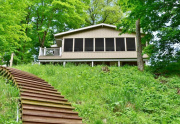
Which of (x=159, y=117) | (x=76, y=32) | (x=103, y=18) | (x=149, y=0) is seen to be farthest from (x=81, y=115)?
(x=103, y=18)

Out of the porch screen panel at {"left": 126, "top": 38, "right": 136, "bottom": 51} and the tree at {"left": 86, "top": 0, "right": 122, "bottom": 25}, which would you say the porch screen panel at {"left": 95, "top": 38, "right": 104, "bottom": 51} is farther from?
the tree at {"left": 86, "top": 0, "right": 122, "bottom": 25}

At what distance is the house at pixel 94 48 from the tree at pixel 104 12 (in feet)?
34.1

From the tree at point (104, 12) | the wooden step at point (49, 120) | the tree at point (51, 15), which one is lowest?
the wooden step at point (49, 120)

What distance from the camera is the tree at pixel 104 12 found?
2616 centimetres

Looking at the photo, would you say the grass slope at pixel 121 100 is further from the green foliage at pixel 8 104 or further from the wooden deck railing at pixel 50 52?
the wooden deck railing at pixel 50 52

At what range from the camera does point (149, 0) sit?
9.87 meters

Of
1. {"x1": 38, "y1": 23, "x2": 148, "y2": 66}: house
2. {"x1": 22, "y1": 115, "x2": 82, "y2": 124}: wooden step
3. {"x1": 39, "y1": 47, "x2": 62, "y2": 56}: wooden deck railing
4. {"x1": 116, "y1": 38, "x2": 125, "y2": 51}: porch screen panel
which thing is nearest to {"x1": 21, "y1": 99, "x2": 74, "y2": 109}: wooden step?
{"x1": 22, "y1": 115, "x2": 82, "y2": 124}: wooden step

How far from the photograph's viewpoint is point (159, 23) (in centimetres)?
1081

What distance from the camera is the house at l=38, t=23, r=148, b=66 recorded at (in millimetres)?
16141

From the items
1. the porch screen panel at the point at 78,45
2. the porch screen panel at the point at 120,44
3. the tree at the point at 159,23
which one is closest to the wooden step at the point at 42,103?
the tree at the point at 159,23

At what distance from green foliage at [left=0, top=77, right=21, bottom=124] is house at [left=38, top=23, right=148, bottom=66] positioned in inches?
441

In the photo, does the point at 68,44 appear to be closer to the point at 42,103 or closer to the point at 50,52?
the point at 50,52

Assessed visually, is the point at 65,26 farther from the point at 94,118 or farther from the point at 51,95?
the point at 94,118

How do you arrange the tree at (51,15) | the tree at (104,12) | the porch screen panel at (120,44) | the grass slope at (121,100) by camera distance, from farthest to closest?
1. the tree at (104,12)
2. the tree at (51,15)
3. the porch screen panel at (120,44)
4. the grass slope at (121,100)
